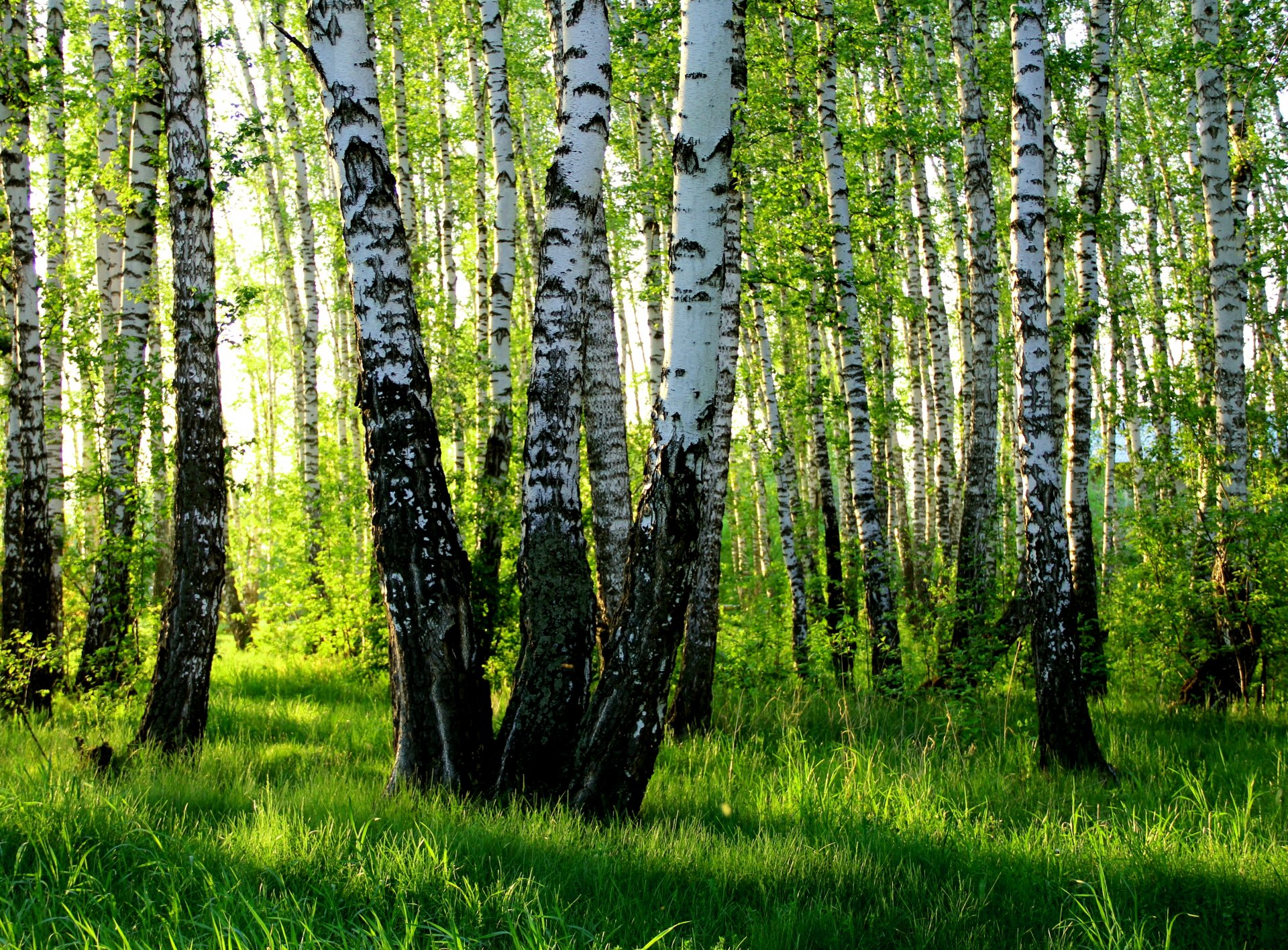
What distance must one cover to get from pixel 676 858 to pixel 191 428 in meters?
4.75

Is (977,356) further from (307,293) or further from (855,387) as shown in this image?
(307,293)

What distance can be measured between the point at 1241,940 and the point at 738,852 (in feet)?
6.44

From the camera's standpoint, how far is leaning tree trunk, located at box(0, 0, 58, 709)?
8.29 metres

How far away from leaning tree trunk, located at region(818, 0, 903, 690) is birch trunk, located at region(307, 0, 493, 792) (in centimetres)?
600

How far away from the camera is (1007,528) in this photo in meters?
15.6

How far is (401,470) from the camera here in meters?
5.12

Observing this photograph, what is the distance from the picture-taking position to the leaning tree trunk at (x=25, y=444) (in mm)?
8289

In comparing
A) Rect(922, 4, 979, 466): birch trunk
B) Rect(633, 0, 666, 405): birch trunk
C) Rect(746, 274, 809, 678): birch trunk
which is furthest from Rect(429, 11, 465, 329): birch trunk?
Rect(922, 4, 979, 466): birch trunk

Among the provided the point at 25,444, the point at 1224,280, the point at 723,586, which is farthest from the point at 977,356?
the point at 25,444

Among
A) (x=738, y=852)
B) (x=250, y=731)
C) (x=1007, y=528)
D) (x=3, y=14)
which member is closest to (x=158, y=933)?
(x=738, y=852)

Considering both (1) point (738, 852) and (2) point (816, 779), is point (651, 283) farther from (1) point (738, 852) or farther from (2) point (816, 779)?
(1) point (738, 852)

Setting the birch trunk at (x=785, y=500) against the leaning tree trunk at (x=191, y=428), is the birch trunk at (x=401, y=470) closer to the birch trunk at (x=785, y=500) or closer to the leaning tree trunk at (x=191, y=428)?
the leaning tree trunk at (x=191, y=428)

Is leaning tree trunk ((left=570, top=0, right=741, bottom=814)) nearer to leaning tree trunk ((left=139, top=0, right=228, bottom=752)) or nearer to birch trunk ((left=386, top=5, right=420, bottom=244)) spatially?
leaning tree trunk ((left=139, top=0, right=228, bottom=752))

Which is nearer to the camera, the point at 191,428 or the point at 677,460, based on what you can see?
the point at 677,460
